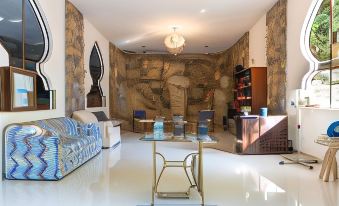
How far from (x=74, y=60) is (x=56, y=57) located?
3.44 ft

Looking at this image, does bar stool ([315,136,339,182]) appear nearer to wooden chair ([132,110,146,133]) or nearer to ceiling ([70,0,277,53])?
ceiling ([70,0,277,53])

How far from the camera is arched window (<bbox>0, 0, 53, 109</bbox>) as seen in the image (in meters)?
4.94

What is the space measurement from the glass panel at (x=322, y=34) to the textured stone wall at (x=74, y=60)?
5.54 m

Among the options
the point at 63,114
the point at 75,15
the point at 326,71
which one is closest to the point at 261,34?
the point at 326,71

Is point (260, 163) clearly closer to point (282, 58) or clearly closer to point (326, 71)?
point (326, 71)

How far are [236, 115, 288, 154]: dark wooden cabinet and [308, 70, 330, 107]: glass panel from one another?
0.85 m

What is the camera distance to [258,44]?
9.19m

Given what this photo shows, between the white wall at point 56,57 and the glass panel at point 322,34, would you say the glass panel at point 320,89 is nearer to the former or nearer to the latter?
the glass panel at point 322,34

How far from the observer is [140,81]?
48.2 ft

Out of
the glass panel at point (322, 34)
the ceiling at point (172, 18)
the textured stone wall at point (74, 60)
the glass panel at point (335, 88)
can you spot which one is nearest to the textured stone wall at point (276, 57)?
the ceiling at point (172, 18)

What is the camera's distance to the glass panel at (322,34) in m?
5.65

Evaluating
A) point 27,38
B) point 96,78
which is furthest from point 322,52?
point 96,78

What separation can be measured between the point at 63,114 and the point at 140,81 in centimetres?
785

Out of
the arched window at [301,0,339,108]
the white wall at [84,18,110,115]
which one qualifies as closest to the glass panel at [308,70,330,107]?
the arched window at [301,0,339,108]
